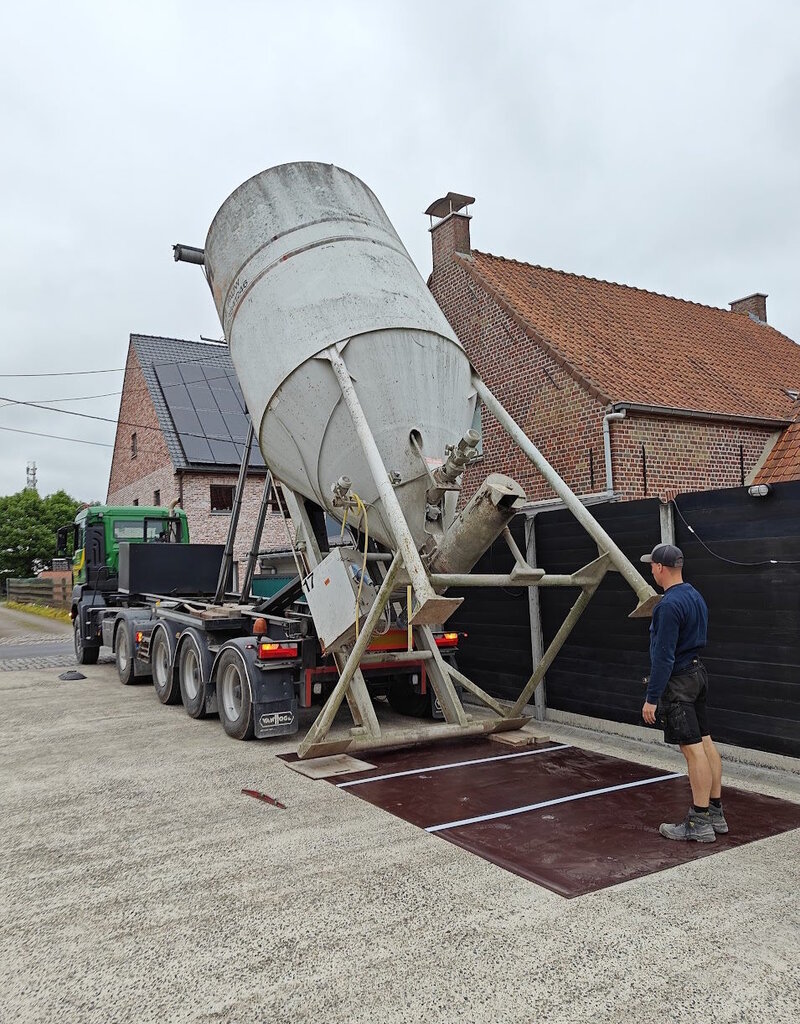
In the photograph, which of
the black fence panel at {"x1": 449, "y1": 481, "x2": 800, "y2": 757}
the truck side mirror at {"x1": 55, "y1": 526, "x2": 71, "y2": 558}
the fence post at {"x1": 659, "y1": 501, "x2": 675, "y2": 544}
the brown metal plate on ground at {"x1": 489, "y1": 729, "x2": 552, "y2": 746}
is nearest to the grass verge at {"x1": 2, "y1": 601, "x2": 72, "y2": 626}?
the truck side mirror at {"x1": 55, "y1": 526, "x2": 71, "y2": 558}

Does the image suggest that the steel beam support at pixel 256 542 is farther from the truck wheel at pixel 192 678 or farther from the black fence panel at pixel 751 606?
the black fence panel at pixel 751 606

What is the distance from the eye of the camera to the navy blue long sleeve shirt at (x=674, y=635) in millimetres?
4699

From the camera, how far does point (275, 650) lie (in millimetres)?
7199

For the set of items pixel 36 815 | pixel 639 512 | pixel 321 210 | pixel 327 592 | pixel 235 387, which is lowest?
pixel 36 815

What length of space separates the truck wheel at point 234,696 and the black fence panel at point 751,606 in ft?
13.4

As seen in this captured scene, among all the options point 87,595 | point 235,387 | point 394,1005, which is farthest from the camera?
point 235,387

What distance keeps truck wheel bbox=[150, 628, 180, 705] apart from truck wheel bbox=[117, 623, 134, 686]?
1.13 metres

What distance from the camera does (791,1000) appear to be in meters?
2.95

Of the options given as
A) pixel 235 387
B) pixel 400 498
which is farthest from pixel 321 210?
pixel 235 387

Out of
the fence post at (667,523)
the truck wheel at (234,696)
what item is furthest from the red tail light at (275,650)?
the fence post at (667,523)

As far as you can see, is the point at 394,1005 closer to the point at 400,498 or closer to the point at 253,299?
the point at 400,498

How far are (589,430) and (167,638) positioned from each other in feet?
22.9

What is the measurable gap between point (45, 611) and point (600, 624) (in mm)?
27997

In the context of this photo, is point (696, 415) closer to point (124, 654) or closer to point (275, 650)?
Result: point (275, 650)
